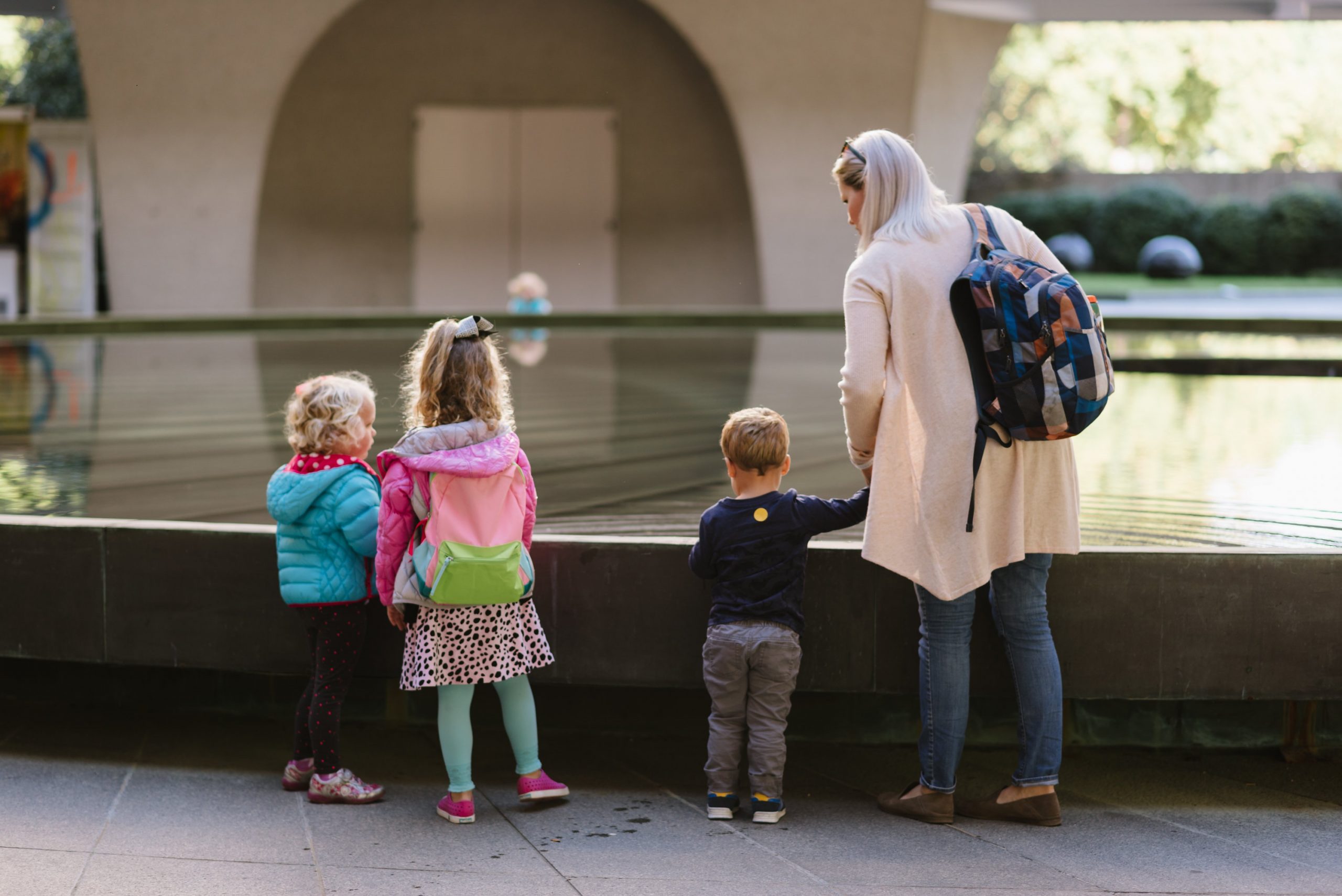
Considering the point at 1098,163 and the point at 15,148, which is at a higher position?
the point at 1098,163

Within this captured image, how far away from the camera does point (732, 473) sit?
4.08 m

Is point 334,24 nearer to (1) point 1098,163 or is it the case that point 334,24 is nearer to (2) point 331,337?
(2) point 331,337

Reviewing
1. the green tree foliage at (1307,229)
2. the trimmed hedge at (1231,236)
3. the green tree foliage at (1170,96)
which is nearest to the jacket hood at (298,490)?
the trimmed hedge at (1231,236)

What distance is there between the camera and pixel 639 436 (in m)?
8.79

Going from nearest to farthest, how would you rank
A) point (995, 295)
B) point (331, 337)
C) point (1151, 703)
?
point (995, 295) < point (1151, 703) < point (331, 337)

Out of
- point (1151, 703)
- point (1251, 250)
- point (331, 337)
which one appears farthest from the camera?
point (1251, 250)

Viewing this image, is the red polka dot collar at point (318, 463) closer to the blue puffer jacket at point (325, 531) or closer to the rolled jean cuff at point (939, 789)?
the blue puffer jacket at point (325, 531)

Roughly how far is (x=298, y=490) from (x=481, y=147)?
2080 cm

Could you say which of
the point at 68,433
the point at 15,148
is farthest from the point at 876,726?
the point at 15,148

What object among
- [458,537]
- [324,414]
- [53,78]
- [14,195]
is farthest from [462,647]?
[53,78]

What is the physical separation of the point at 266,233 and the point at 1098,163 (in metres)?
41.5

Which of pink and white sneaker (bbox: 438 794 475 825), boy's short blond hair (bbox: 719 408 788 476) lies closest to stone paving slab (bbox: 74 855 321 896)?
pink and white sneaker (bbox: 438 794 475 825)

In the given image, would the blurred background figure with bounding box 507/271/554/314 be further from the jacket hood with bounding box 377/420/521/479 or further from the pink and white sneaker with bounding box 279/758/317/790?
the jacket hood with bounding box 377/420/521/479

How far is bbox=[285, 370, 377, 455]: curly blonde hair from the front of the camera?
13.6 feet
